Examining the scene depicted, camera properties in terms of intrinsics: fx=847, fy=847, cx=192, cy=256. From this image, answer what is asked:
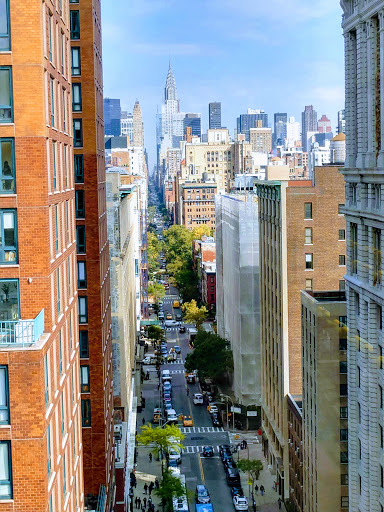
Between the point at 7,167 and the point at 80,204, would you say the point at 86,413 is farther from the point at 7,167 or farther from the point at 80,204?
the point at 7,167

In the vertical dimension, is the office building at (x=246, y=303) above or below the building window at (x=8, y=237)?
below

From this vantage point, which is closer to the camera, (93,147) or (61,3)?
(61,3)

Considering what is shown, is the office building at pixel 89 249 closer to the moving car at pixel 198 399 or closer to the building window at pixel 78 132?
the building window at pixel 78 132

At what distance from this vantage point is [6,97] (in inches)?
815

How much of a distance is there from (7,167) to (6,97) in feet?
5.61

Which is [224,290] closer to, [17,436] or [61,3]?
[61,3]

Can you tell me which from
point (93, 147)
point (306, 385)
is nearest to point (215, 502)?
point (306, 385)

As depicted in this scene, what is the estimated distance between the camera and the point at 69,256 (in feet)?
87.4

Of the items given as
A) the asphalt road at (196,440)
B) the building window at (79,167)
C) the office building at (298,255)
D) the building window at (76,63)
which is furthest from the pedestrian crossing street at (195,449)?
the building window at (76,63)

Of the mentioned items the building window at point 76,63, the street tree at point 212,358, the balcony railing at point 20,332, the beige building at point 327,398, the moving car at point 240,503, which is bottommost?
the moving car at point 240,503

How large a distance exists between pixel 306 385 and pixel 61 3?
2980 centimetres

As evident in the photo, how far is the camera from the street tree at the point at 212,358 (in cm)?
8819

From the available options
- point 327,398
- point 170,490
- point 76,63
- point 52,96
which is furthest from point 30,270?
point 170,490

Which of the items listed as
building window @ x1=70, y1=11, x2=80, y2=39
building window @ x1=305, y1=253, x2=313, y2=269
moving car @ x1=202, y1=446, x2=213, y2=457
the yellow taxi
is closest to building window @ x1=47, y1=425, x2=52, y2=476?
building window @ x1=70, y1=11, x2=80, y2=39
